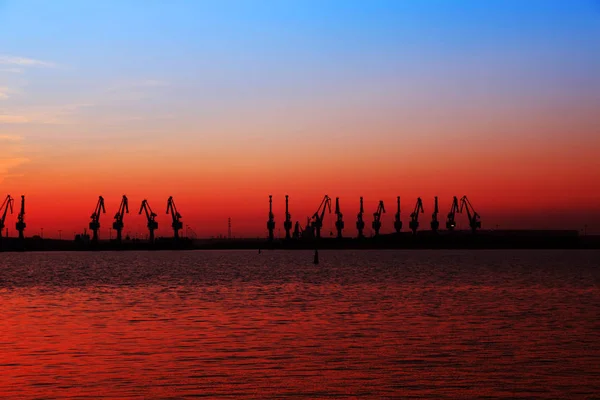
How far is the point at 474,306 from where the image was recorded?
140ft

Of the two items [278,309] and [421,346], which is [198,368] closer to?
[421,346]

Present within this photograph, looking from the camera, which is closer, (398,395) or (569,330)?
(398,395)

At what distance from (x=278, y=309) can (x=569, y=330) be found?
14.7m

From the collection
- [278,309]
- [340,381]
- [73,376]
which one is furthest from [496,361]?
[278,309]

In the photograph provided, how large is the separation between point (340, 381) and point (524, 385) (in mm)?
4139

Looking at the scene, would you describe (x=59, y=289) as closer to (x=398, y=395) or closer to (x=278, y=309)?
(x=278, y=309)

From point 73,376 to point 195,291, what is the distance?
36.1m

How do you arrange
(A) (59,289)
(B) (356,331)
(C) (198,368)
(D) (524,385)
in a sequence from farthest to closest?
(A) (59,289) < (B) (356,331) < (C) (198,368) < (D) (524,385)

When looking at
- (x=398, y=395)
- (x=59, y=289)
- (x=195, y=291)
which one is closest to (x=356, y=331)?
(x=398, y=395)

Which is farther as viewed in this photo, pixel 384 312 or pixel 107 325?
pixel 384 312

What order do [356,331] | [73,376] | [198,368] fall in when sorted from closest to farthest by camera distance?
[73,376], [198,368], [356,331]

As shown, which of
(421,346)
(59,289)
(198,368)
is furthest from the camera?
(59,289)

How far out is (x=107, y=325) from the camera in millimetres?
32250

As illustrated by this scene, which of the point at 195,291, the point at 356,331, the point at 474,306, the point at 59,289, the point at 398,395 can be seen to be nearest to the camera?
the point at 398,395
